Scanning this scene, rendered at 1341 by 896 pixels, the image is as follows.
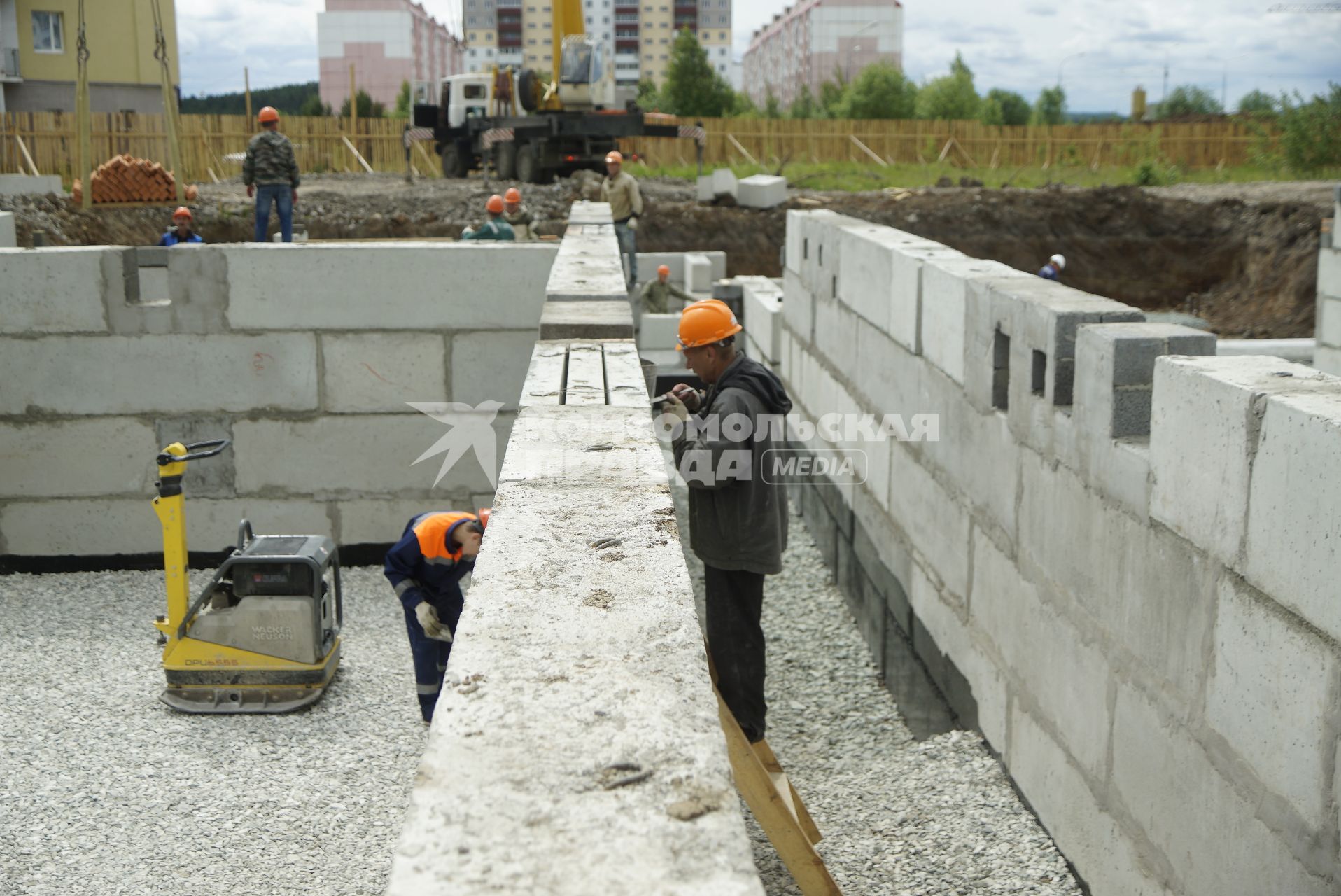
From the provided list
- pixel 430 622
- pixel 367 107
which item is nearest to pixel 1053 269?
pixel 430 622

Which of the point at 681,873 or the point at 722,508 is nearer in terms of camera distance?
the point at 681,873

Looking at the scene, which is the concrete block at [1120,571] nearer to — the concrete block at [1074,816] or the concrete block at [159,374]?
the concrete block at [1074,816]

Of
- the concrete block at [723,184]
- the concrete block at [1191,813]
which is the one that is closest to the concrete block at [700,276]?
the concrete block at [723,184]

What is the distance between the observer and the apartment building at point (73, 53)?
136 ft

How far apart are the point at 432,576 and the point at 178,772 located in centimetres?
164

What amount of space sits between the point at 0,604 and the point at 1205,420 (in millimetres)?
7714

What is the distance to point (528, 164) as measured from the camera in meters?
25.0

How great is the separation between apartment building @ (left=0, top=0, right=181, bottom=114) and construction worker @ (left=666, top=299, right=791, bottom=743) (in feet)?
136

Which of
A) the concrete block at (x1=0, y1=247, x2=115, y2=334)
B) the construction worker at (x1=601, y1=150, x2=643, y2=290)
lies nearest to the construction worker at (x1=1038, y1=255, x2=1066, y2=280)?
the construction worker at (x1=601, y1=150, x2=643, y2=290)

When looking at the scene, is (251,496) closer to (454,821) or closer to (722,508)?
(722,508)

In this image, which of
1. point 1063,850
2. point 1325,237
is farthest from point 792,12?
point 1063,850

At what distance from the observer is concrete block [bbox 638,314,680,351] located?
14.3 metres

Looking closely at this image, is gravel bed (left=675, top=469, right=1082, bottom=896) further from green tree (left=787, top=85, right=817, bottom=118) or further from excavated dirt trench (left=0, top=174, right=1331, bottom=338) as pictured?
green tree (left=787, top=85, right=817, bottom=118)

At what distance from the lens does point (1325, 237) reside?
1205cm
